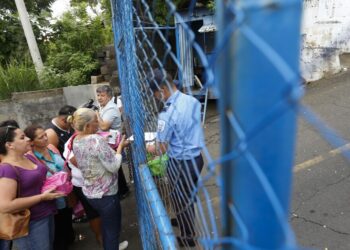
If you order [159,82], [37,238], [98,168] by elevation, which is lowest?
[37,238]

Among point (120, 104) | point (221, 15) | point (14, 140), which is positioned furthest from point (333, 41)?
point (221, 15)

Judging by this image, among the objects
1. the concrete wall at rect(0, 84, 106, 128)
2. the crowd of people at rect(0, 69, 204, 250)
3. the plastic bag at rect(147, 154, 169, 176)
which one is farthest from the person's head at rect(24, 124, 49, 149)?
the concrete wall at rect(0, 84, 106, 128)

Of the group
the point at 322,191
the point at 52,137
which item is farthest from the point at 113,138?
the point at 322,191

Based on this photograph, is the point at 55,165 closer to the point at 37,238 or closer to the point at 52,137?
the point at 52,137

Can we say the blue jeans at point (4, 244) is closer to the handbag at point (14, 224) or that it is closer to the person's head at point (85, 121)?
the handbag at point (14, 224)

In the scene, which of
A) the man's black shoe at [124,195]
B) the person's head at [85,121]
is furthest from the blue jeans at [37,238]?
the man's black shoe at [124,195]

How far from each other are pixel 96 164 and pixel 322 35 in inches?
281

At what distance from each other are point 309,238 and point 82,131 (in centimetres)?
247

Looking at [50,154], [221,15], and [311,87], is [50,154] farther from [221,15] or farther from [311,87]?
[311,87]

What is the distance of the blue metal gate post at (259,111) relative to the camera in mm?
433

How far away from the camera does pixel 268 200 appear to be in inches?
20.2

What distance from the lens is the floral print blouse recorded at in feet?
8.93

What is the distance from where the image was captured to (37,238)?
2756 millimetres

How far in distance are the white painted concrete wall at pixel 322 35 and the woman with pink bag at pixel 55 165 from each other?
20.5 feet
